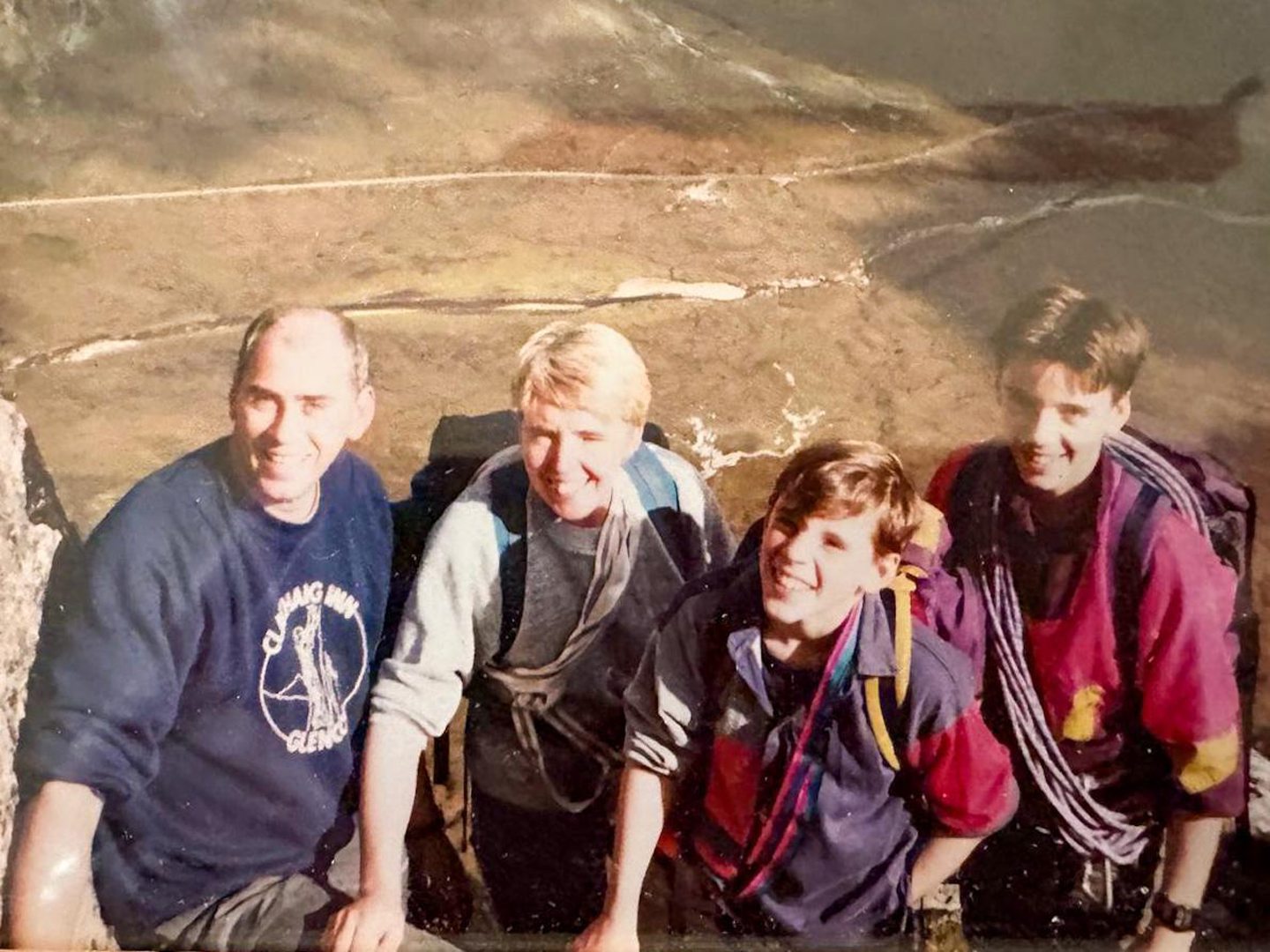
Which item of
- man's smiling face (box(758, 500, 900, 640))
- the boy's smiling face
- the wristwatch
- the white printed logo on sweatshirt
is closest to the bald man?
the white printed logo on sweatshirt

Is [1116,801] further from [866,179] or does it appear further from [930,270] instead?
[866,179]

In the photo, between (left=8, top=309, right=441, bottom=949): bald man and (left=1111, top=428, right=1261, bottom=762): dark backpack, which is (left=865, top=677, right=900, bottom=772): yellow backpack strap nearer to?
(left=1111, top=428, right=1261, bottom=762): dark backpack

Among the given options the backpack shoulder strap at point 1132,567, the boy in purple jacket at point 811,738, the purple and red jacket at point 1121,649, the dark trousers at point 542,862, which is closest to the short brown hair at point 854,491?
the boy in purple jacket at point 811,738

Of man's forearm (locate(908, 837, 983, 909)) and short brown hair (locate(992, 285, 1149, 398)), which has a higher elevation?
short brown hair (locate(992, 285, 1149, 398))

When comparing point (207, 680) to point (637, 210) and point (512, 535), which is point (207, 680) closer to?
point (512, 535)

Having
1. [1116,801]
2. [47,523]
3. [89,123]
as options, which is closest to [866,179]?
[1116,801]

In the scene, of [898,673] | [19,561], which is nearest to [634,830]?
[898,673]

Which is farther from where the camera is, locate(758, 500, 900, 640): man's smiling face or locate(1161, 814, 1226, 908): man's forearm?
locate(1161, 814, 1226, 908): man's forearm
